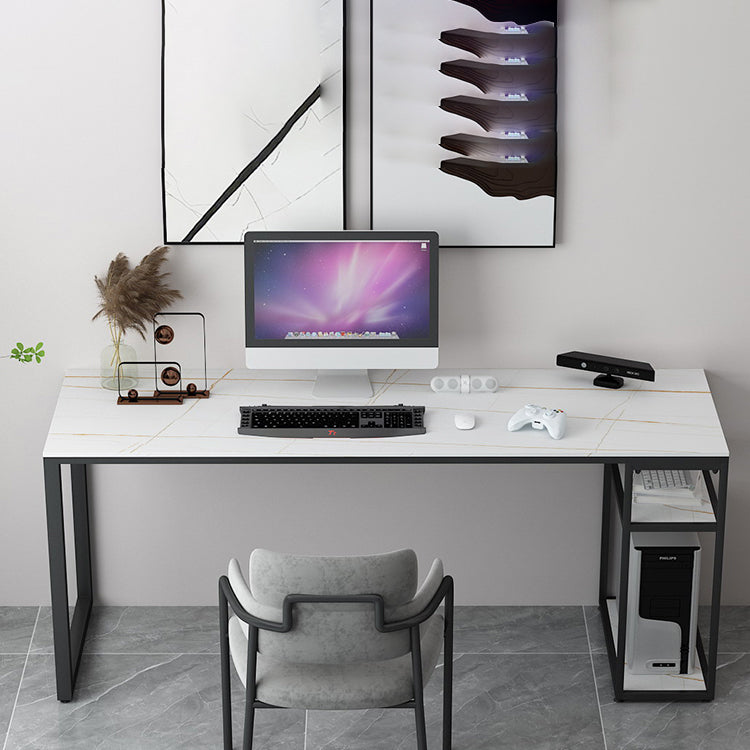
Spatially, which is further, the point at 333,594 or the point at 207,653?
the point at 207,653

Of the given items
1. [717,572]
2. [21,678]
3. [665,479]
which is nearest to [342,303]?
[665,479]

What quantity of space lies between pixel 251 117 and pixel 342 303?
2.09ft

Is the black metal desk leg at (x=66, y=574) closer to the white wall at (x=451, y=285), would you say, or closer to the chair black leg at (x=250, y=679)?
the white wall at (x=451, y=285)

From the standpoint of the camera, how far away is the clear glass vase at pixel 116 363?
3.37 meters

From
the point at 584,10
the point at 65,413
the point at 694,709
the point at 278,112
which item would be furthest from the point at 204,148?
the point at 694,709

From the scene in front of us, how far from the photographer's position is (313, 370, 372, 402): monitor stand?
327cm

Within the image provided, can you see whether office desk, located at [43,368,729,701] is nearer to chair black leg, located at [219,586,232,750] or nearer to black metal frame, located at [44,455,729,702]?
black metal frame, located at [44,455,729,702]

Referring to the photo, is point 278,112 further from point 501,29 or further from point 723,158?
point 723,158

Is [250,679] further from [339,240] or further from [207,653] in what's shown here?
[339,240]

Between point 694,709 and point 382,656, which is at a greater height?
point 382,656

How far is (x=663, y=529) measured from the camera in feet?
9.80

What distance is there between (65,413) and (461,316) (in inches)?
49.9

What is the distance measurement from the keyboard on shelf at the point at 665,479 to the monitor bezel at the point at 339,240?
0.74 m

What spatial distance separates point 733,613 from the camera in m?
3.69
